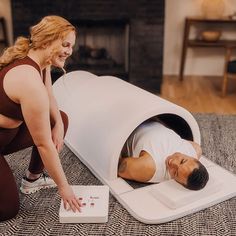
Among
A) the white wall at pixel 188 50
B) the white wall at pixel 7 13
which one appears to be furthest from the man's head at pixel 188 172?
the white wall at pixel 7 13

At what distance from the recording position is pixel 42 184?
6.54ft

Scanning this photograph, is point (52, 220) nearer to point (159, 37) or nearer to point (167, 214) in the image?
point (167, 214)

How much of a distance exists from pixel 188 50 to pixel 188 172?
2.86 meters

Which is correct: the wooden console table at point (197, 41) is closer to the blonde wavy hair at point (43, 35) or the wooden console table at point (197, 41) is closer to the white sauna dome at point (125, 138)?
the white sauna dome at point (125, 138)

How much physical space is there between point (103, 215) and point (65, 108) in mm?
961

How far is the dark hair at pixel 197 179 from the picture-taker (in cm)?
179

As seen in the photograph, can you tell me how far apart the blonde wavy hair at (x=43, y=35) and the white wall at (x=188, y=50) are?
2.88 metres

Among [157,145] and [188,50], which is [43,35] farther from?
[188,50]

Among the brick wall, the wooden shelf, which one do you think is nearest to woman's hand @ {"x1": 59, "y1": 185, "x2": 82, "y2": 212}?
the brick wall

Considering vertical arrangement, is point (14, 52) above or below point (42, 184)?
above

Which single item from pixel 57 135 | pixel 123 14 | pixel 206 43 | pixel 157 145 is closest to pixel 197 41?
pixel 206 43

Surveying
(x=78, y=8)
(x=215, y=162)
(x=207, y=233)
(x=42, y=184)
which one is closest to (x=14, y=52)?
(x=42, y=184)

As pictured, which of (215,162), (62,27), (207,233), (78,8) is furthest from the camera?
(78,8)

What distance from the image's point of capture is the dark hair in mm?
1792
